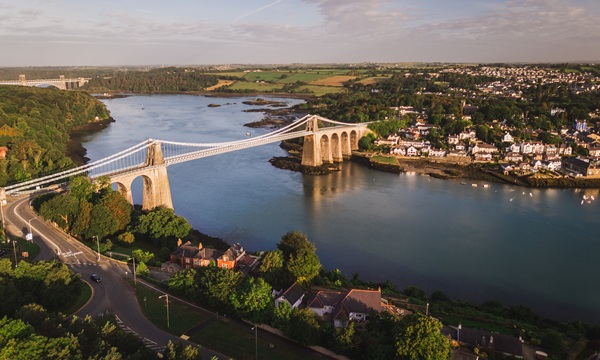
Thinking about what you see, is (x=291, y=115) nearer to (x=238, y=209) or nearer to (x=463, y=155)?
(x=463, y=155)

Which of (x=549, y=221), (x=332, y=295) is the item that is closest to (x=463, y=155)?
(x=549, y=221)

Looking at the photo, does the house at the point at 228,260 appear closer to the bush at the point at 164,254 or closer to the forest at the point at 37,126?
the bush at the point at 164,254

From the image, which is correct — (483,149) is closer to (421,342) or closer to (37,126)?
(421,342)

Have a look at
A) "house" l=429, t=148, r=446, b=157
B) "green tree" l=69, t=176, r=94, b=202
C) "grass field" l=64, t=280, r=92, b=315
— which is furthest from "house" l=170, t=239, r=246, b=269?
"house" l=429, t=148, r=446, b=157

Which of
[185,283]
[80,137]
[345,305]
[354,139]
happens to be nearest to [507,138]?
[354,139]

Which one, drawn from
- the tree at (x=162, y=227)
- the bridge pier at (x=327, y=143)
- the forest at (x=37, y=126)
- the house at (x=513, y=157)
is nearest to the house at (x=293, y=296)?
the tree at (x=162, y=227)
